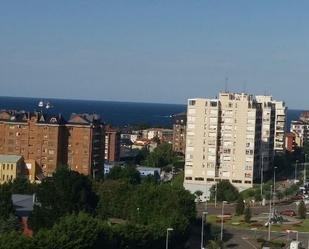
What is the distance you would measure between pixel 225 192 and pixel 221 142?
615cm

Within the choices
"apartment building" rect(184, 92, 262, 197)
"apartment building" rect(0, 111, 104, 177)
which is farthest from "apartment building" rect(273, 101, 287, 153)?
"apartment building" rect(0, 111, 104, 177)

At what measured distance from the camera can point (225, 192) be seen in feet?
177

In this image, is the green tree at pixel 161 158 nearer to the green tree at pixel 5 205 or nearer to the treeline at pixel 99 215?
the treeline at pixel 99 215

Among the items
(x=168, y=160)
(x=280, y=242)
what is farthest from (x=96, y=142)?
(x=280, y=242)

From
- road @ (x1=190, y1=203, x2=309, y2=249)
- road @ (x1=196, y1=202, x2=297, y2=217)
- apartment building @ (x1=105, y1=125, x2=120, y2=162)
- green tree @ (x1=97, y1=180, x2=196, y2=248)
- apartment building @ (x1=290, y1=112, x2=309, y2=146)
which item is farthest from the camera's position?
apartment building @ (x1=290, y1=112, x2=309, y2=146)

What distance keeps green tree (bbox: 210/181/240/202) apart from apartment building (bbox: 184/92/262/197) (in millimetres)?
3770

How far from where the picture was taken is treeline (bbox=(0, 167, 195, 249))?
26141 mm

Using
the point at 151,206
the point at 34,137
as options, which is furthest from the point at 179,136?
the point at 151,206

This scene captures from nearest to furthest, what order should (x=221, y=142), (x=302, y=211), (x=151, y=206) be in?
(x=151, y=206) < (x=302, y=211) < (x=221, y=142)

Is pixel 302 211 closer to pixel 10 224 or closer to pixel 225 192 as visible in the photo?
pixel 225 192

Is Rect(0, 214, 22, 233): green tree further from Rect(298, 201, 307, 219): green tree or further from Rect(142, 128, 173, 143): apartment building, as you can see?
Rect(142, 128, 173, 143): apartment building

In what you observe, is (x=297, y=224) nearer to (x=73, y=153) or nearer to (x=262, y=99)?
(x=73, y=153)

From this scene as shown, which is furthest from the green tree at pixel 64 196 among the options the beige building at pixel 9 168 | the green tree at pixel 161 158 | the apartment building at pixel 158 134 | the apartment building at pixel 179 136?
the apartment building at pixel 158 134

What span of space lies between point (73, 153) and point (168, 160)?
1785 cm
